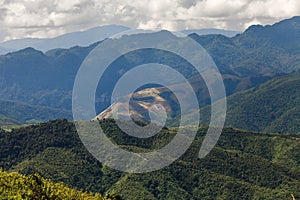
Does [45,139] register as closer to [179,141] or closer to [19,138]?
[19,138]

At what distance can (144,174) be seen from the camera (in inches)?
4958

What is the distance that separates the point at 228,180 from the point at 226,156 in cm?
2097

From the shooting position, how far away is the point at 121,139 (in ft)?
490

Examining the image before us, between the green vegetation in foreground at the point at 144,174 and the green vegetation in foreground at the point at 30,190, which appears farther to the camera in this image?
the green vegetation in foreground at the point at 144,174

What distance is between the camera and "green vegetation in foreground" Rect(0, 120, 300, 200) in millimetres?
120812

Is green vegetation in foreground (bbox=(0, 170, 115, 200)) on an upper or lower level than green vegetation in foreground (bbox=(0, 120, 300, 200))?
upper

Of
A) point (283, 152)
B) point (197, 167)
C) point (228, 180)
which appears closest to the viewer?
point (228, 180)

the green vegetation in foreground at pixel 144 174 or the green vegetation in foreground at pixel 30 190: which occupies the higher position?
the green vegetation in foreground at pixel 30 190

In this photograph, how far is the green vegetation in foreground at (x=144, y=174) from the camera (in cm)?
12081

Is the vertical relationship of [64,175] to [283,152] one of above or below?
above

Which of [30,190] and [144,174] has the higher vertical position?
[30,190]

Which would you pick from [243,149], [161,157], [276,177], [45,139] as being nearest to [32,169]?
[45,139]

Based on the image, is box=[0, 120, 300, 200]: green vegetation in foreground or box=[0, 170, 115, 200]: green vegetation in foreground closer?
box=[0, 170, 115, 200]: green vegetation in foreground

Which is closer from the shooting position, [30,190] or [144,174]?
[30,190]
